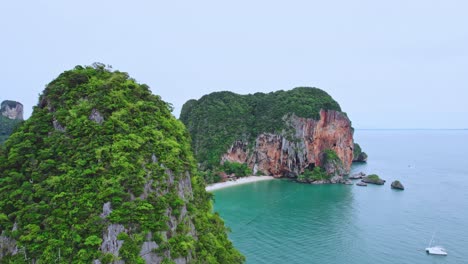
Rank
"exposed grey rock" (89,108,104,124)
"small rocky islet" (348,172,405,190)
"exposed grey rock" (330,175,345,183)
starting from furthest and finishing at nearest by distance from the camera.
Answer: "exposed grey rock" (330,175,345,183) → "small rocky islet" (348,172,405,190) → "exposed grey rock" (89,108,104,124)

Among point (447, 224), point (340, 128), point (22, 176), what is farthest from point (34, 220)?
point (340, 128)

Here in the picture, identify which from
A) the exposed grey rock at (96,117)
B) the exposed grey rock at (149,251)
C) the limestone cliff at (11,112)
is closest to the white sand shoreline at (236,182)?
the exposed grey rock at (96,117)

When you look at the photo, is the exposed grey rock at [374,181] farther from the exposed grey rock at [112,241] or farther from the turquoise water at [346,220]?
the exposed grey rock at [112,241]

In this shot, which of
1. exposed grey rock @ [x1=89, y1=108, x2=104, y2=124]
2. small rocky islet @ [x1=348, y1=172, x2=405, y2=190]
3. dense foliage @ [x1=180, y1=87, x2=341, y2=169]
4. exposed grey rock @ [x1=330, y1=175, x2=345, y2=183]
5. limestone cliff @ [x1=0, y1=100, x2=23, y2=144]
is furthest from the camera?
limestone cliff @ [x1=0, y1=100, x2=23, y2=144]

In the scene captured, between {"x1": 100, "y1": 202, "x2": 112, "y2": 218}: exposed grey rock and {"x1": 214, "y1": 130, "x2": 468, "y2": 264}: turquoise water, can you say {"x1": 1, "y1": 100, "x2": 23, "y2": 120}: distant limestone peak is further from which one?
{"x1": 100, "y1": 202, "x2": 112, "y2": 218}: exposed grey rock

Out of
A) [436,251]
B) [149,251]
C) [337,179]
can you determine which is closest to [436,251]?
[436,251]

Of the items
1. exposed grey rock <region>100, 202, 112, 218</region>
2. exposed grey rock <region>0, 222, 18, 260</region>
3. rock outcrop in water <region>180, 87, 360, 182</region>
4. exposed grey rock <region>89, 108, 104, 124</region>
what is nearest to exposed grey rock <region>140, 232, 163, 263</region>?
exposed grey rock <region>100, 202, 112, 218</region>

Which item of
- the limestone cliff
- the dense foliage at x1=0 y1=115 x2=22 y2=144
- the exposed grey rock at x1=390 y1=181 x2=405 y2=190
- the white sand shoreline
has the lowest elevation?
the white sand shoreline
